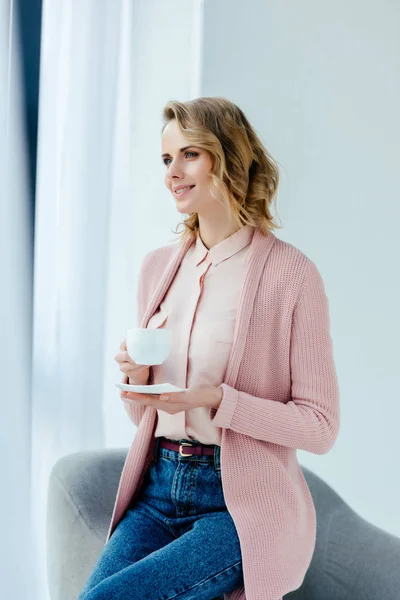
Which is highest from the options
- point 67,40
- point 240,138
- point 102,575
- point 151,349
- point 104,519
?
point 67,40

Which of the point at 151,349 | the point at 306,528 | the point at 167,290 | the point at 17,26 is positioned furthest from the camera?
the point at 17,26

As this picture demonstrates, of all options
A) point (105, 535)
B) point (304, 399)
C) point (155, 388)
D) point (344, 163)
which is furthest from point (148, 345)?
point (344, 163)

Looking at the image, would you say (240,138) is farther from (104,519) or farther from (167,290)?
(104,519)

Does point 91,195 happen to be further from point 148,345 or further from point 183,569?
point 183,569

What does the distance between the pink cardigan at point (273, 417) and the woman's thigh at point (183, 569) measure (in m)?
0.03

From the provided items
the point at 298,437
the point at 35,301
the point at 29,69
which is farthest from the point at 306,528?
the point at 29,69

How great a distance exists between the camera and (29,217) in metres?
1.94

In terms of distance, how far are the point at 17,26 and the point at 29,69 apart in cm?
11

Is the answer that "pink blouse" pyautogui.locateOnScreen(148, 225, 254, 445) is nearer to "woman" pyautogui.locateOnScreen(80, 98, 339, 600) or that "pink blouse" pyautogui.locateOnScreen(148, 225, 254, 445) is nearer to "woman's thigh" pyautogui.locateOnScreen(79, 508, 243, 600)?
"woman" pyautogui.locateOnScreen(80, 98, 339, 600)

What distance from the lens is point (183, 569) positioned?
1.20 m

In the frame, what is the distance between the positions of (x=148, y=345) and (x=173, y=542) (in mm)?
352

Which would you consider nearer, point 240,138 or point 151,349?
point 151,349

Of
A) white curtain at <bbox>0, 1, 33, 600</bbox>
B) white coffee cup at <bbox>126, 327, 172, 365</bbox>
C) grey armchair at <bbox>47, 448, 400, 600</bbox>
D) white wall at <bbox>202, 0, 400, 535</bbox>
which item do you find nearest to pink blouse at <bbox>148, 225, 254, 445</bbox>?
white coffee cup at <bbox>126, 327, 172, 365</bbox>

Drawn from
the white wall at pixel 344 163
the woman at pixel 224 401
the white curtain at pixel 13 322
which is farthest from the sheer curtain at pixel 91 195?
the woman at pixel 224 401
